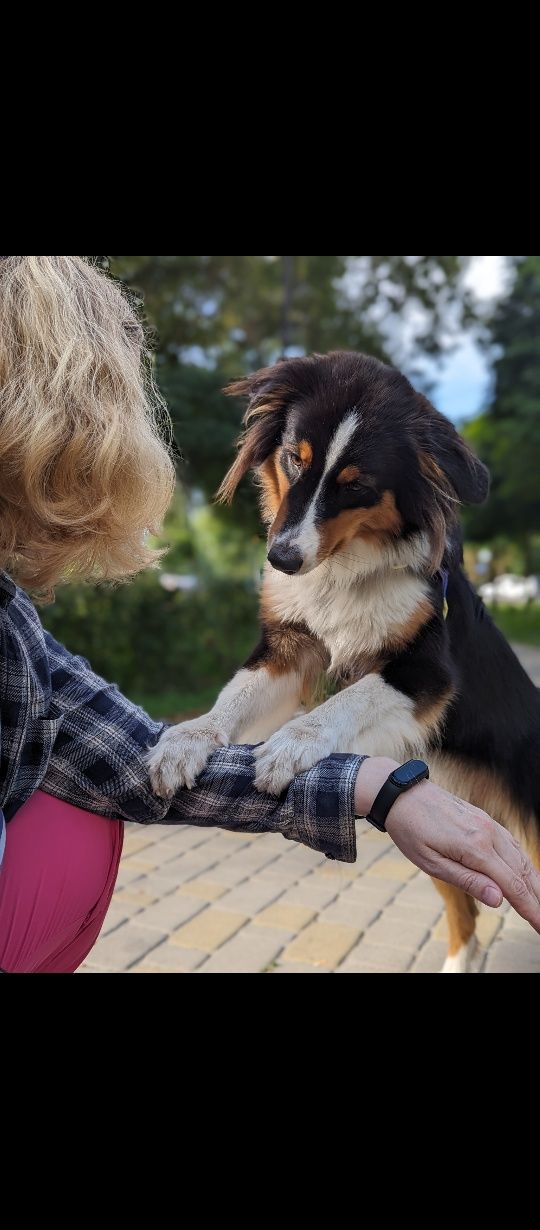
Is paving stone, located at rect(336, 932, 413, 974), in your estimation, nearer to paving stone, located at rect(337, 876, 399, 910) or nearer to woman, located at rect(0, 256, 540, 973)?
paving stone, located at rect(337, 876, 399, 910)

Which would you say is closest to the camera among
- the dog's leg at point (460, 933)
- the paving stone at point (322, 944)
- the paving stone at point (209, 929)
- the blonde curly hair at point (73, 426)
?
the blonde curly hair at point (73, 426)

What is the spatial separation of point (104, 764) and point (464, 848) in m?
0.72

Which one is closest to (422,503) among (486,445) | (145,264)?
(145,264)

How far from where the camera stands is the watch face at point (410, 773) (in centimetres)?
157

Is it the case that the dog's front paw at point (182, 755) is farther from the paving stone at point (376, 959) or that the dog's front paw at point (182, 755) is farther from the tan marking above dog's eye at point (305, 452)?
the paving stone at point (376, 959)

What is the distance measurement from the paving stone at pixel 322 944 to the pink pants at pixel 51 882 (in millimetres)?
1330

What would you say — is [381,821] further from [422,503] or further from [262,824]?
[422,503]

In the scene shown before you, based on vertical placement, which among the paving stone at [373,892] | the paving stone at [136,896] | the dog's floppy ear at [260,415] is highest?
the dog's floppy ear at [260,415]

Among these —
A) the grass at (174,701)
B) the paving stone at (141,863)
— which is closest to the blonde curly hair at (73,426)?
the paving stone at (141,863)

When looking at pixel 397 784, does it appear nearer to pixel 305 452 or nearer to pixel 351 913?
pixel 305 452

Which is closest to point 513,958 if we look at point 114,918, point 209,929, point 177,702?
point 209,929

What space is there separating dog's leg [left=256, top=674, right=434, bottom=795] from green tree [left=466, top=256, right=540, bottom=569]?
11205 mm

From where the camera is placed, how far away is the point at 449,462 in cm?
146
